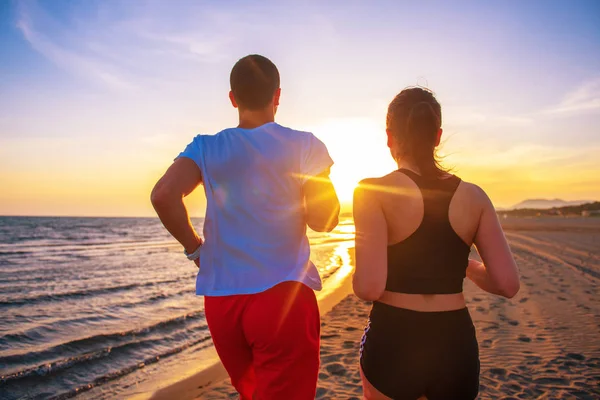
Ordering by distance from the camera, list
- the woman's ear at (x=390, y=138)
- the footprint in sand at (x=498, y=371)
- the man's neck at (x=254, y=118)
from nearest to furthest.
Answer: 1. the woman's ear at (x=390, y=138)
2. the man's neck at (x=254, y=118)
3. the footprint in sand at (x=498, y=371)

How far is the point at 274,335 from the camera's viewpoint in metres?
1.88

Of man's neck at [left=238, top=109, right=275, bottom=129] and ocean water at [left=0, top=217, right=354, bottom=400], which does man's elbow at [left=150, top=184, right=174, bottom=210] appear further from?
ocean water at [left=0, top=217, right=354, bottom=400]

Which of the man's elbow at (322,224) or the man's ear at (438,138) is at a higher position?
the man's ear at (438,138)

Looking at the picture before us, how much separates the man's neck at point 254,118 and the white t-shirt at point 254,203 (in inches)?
3.8

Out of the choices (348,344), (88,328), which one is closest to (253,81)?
(348,344)

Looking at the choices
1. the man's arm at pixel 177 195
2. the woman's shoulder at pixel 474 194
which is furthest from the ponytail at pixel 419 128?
the man's arm at pixel 177 195

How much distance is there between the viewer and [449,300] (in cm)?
181

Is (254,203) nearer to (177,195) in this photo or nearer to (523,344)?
(177,195)

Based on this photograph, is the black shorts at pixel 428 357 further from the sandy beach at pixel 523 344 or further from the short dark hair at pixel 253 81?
the sandy beach at pixel 523 344

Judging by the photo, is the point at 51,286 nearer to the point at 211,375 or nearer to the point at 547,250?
the point at 211,375

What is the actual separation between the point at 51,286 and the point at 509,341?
39.6ft

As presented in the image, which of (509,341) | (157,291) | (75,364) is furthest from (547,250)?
(75,364)

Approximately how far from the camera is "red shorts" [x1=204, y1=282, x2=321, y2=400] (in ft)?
6.21

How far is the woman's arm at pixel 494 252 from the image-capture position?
1.82 meters
